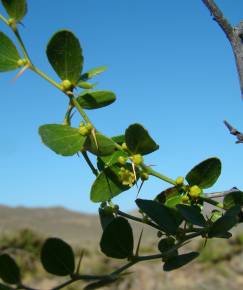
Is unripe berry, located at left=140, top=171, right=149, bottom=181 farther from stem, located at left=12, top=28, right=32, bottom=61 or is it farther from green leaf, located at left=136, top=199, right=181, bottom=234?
stem, located at left=12, top=28, right=32, bottom=61

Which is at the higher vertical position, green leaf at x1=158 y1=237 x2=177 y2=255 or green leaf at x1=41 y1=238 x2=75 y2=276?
green leaf at x1=41 y1=238 x2=75 y2=276

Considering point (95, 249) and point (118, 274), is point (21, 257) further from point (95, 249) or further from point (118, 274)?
point (118, 274)

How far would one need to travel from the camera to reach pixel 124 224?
23.8 inches

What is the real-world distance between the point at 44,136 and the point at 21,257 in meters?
8.25

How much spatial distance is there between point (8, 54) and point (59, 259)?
0.24 m

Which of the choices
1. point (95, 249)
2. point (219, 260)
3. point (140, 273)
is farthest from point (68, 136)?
point (95, 249)

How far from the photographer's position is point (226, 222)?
22.0 inches

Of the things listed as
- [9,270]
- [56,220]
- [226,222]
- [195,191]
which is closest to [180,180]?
[195,191]

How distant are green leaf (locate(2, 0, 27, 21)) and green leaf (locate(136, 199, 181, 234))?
25cm

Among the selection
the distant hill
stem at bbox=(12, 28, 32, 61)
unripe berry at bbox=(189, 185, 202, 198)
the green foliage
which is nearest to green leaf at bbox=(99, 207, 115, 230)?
the green foliage

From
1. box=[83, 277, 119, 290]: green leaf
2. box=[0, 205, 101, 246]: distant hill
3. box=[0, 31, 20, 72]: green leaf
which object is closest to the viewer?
box=[83, 277, 119, 290]: green leaf

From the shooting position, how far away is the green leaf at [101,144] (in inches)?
24.7

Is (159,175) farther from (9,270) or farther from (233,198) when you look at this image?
(9,270)

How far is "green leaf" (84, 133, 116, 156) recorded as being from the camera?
0.63 meters
